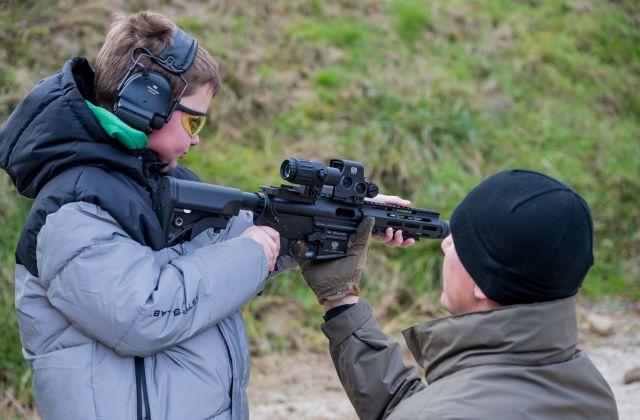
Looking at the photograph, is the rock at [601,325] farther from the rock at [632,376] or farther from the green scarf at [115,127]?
the green scarf at [115,127]

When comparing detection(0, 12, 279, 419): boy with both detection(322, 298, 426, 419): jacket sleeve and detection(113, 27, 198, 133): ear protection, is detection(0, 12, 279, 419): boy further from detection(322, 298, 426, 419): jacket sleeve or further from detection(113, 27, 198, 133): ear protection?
detection(322, 298, 426, 419): jacket sleeve

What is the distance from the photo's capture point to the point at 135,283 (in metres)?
2.42

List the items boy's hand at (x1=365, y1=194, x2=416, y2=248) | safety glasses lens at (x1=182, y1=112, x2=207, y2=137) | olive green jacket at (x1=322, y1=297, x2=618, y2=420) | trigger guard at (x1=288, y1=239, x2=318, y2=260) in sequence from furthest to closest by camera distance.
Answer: boy's hand at (x1=365, y1=194, x2=416, y2=248)
trigger guard at (x1=288, y1=239, x2=318, y2=260)
safety glasses lens at (x1=182, y1=112, x2=207, y2=137)
olive green jacket at (x1=322, y1=297, x2=618, y2=420)

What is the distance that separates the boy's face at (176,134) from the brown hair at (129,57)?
33 mm

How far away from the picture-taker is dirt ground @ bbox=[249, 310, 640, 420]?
Result: 5.30 meters

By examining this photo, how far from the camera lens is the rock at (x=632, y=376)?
17.3ft

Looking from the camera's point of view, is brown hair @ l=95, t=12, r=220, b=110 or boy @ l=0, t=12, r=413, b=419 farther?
brown hair @ l=95, t=12, r=220, b=110

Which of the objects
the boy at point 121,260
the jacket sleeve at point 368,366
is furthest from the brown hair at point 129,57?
the jacket sleeve at point 368,366

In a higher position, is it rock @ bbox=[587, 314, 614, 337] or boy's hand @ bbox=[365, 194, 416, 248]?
boy's hand @ bbox=[365, 194, 416, 248]

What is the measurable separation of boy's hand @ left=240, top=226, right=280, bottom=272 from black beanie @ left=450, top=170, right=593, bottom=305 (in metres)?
0.98

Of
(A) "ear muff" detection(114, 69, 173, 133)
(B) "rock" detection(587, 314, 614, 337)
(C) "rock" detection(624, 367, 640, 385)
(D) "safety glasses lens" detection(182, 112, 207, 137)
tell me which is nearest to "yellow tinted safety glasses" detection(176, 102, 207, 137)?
(D) "safety glasses lens" detection(182, 112, 207, 137)

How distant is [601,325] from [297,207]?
4597mm

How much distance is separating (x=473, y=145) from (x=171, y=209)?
6001 mm

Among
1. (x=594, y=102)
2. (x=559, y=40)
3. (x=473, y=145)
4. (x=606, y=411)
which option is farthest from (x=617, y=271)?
(x=606, y=411)
